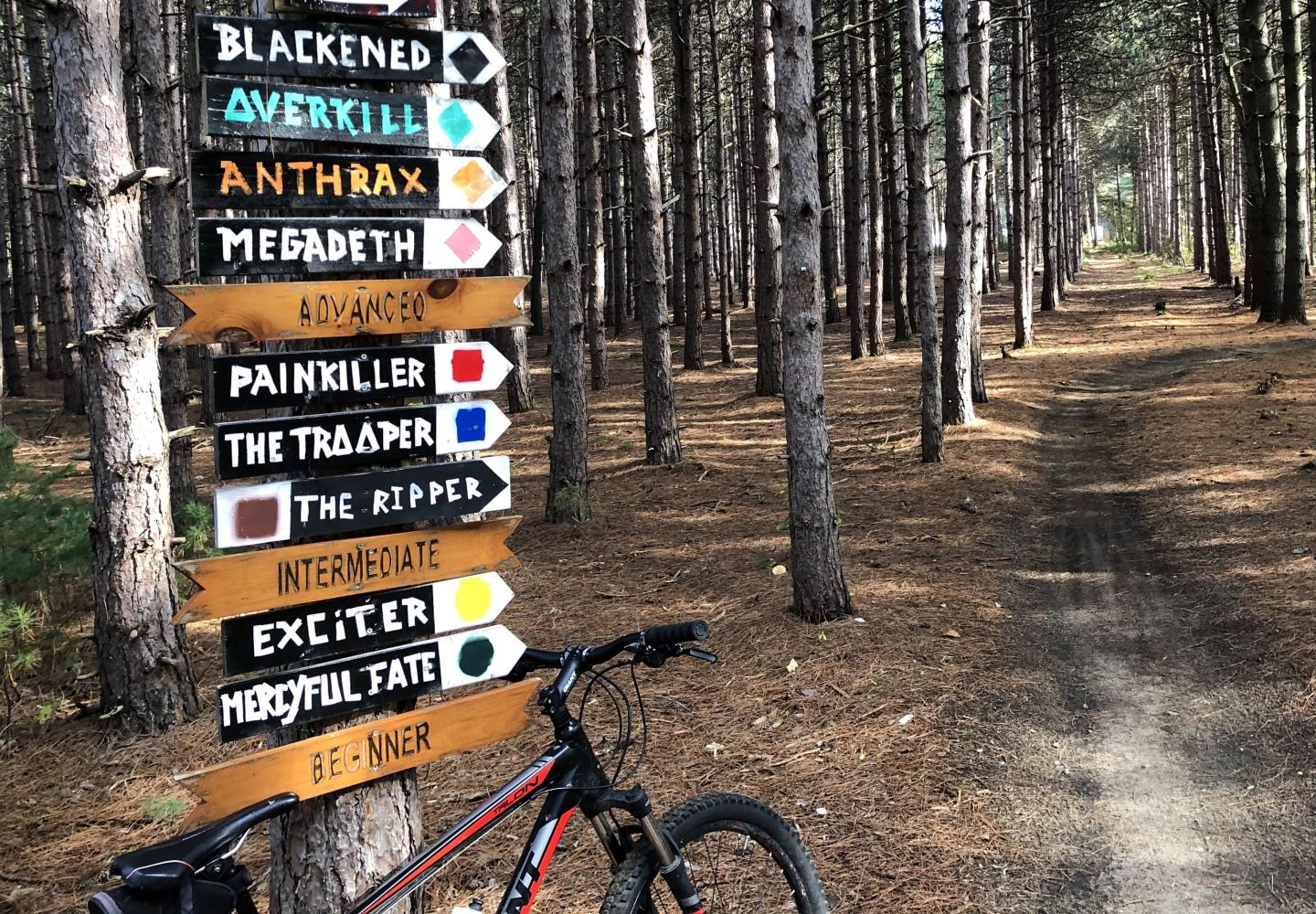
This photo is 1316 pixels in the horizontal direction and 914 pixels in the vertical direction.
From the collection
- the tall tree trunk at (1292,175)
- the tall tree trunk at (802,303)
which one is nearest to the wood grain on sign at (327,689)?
the tall tree trunk at (802,303)

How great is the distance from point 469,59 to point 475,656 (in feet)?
6.57

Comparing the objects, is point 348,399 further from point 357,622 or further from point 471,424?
point 357,622

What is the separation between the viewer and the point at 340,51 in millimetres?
3164

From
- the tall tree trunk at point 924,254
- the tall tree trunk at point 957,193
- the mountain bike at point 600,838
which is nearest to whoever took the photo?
the mountain bike at point 600,838

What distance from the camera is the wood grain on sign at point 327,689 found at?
2.94 meters

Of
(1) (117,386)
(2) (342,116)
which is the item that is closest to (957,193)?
(1) (117,386)

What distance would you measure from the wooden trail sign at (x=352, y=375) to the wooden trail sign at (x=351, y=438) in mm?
59

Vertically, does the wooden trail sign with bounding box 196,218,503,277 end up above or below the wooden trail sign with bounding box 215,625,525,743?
above

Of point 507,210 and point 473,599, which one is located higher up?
point 507,210

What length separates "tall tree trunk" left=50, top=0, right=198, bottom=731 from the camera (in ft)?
18.7

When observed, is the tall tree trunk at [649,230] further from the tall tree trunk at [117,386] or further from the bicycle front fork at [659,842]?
the bicycle front fork at [659,842]

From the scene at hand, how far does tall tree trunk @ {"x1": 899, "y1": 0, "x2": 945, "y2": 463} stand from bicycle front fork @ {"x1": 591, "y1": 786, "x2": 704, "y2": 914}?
8.94 metres

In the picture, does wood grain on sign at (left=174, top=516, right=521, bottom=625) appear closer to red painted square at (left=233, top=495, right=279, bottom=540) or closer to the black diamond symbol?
red painted square at (left=233, top=495, right=279, bottom=540)

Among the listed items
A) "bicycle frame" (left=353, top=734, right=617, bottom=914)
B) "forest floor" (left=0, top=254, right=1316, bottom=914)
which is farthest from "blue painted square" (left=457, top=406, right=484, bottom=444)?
"forest floor" (left=0, top=254, right=1316, bottom=914)
